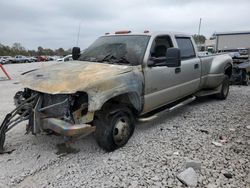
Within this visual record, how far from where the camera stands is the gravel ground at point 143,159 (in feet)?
10.8

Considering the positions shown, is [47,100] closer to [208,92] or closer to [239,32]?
[208,92]

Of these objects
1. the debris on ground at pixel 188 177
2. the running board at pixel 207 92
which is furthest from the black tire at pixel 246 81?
the debris on ground at pixel 188 177

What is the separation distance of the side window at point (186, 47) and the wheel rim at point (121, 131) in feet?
7.54

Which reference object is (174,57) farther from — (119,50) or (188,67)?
(188,67)

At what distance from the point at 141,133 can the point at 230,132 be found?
169cm

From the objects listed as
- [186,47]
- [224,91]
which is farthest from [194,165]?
[224,91]

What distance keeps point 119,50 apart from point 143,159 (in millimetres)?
1979

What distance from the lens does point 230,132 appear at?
4.94 m

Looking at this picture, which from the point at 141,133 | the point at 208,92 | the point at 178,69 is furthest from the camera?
the point at 208,92

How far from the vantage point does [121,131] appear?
4.09 metres

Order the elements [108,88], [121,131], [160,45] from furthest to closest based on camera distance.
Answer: [160,45] → [121,131] → [108,88]

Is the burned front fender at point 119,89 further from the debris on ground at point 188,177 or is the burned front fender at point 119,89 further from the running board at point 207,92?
the running board at point 207,92

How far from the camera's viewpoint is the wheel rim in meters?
4.01

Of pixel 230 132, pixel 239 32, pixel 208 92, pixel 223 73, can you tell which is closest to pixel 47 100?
pixel 230 132
